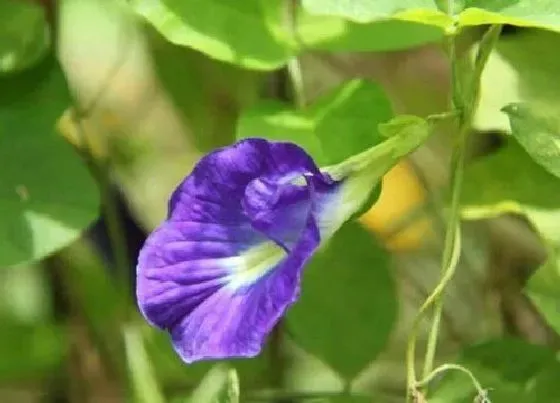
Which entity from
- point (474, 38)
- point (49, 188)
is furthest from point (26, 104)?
point (474, 38)

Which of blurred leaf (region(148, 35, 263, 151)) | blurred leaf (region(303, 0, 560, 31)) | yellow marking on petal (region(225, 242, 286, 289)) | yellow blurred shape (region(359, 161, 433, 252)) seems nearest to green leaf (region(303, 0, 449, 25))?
blurred leaf (region(303, 0, 560, 31))

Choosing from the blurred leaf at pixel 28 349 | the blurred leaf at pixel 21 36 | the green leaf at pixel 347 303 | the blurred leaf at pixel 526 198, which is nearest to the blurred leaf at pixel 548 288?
the blurred leaf at pixel 526 198

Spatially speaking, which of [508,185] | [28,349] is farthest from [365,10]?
[28,349]

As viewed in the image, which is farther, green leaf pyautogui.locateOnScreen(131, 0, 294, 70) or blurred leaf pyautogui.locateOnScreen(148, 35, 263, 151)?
blurred leaf pyautogui.locateOnScreen(148, 35, 263, 151)

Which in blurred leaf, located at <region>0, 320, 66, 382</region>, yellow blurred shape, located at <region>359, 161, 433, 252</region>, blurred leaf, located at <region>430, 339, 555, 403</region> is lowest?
yellow blurred shape, located at <region>359, 161, 433, 252</region>

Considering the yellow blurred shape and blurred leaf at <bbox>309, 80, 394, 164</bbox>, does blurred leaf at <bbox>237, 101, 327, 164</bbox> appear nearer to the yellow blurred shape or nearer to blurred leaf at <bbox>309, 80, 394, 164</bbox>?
blurred leaf at <bbox>309, 80, 394, 164</bbox>

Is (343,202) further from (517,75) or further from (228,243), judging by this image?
(517,75)

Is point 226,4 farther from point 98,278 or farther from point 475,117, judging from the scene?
point 98,278
